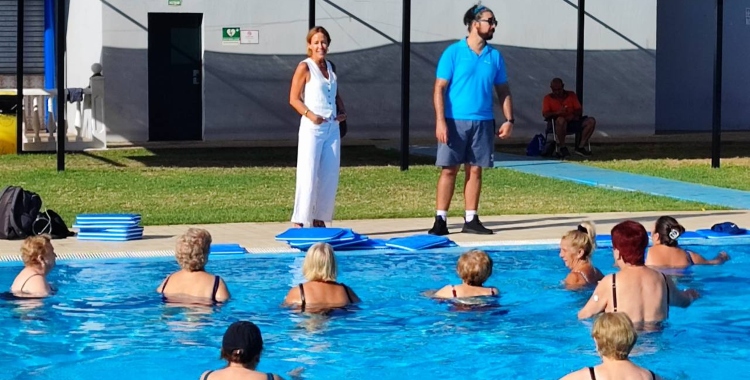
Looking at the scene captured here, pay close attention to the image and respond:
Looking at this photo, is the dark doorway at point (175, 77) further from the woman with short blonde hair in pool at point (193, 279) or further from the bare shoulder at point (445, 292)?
the bare shoulder at point (445, 292)

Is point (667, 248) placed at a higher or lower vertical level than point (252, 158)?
lower

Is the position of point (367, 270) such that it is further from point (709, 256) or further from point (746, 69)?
point (746, 69)

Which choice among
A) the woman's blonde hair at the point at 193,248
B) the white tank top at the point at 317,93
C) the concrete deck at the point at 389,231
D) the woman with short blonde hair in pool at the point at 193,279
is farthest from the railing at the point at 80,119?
the woman's blonde hair at the point at 193,248

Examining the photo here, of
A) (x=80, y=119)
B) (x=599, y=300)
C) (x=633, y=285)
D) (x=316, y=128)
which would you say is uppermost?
(x=80, y=119)

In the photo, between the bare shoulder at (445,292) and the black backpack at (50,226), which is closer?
the bare shoulder at (445,292)

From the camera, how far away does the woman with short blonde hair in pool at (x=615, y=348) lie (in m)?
5.55

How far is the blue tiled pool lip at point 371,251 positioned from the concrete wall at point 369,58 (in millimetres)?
12353

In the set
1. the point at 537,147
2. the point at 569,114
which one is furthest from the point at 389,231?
the point at 569,114

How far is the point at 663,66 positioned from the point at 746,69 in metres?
1.75

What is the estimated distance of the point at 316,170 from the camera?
10.9m

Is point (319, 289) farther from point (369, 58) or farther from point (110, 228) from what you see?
point (369, 58)

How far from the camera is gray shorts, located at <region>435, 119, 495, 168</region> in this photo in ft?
36.6

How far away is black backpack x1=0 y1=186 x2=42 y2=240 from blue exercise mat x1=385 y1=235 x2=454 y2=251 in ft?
9.68

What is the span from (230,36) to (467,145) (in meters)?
12.1
